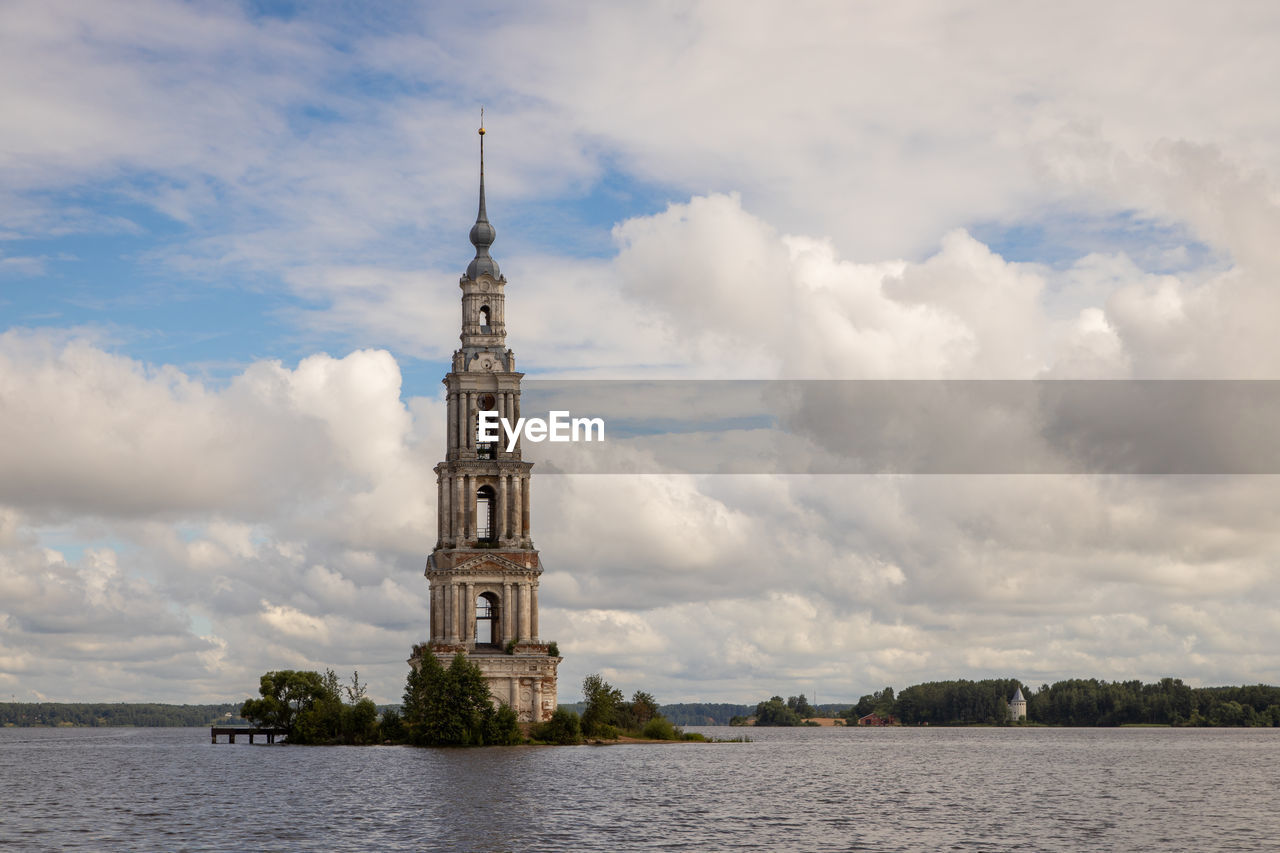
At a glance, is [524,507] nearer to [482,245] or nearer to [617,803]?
[482,245]

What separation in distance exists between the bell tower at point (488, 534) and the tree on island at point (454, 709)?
6.36 metres

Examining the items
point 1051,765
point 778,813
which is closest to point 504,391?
point 1051,765

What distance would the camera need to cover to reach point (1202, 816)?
8200 centimetres

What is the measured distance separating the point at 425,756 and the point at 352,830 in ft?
183

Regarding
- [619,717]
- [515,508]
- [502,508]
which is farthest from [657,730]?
[502,508]

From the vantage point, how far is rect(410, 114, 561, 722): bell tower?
14612cm

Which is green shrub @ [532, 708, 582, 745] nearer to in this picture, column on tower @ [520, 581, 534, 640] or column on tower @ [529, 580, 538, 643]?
column on tower @ [529, 580, 538, 643]

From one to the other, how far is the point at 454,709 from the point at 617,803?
51.1m

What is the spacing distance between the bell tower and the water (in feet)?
34.9

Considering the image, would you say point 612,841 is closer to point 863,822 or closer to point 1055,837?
point 863,822

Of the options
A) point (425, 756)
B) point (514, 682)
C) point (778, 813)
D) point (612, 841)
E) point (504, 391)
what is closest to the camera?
point (612, 841)

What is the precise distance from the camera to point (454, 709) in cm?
13250

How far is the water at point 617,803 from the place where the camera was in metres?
66.6

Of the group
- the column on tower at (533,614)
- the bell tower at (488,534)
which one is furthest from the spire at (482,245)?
the column on tower at (533,614)
